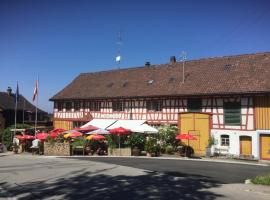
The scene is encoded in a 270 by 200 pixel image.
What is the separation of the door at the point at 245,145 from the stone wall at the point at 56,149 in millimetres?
13216

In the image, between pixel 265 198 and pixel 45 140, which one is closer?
pixel 265 198

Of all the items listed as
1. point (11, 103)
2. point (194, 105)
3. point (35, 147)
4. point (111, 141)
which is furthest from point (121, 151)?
point (11, 103)

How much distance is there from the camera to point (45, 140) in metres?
27.8

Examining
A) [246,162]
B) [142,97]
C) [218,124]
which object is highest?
[142,97]

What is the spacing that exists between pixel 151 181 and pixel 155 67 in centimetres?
2273

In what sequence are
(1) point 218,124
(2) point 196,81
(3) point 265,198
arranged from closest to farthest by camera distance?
(3) point 265,198, (1) point 218,124, (2) point 196,81

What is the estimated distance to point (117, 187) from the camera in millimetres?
13086

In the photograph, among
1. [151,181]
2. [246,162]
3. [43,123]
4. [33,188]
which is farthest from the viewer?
[43,123]

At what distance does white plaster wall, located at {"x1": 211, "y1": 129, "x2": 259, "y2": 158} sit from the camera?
963 inches

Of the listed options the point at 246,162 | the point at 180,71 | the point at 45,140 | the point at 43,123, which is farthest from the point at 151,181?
the point at 43,123

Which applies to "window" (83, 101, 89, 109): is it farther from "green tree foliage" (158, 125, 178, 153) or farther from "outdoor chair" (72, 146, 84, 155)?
"green tree foliage" (158, 125, 178, 153)

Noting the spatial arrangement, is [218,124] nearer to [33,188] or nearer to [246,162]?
[246,162]

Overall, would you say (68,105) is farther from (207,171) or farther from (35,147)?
(207,171)

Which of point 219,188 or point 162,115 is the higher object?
point 162,115
